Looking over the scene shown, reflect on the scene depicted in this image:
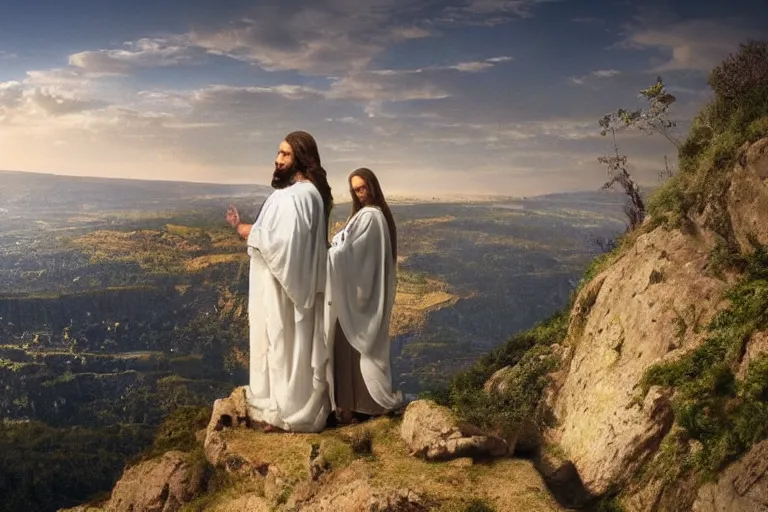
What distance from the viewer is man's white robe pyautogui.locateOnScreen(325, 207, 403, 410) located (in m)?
7.40

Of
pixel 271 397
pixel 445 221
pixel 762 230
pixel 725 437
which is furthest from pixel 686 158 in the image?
pixel 445 221

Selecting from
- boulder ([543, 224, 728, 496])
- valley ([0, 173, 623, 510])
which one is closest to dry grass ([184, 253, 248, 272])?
valley ([0, 173, 623, 510])

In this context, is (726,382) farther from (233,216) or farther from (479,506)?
(233,216)

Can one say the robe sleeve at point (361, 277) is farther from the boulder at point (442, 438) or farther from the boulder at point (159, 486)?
the boulder at point (159, 486)

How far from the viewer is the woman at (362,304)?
24.4 feet

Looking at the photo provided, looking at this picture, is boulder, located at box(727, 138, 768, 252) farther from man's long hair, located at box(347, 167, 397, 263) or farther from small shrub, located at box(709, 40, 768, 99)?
man's long hair, located at box(347, 167, 397, 263)

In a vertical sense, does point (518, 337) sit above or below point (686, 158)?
below

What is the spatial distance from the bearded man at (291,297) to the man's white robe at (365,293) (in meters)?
0.14

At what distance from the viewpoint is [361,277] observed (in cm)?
750

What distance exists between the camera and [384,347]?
25.1 ft

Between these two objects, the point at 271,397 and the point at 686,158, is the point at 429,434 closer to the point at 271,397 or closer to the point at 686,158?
the point at 271,397

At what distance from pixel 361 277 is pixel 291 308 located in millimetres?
754

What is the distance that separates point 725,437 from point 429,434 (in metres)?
2.46

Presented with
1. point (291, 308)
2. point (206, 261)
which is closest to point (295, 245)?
point (291, 308)
